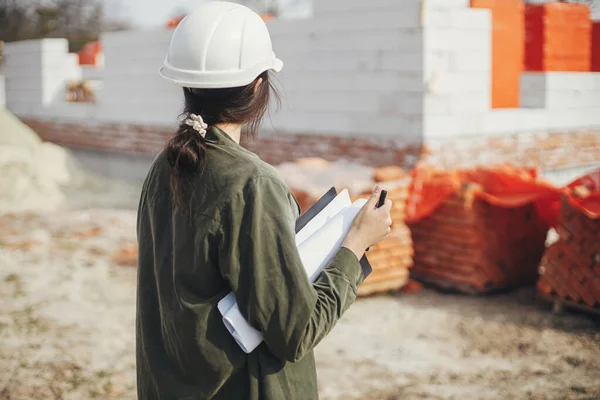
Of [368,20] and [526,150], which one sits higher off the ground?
[368,20]

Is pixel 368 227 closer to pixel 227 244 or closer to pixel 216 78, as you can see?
pixel 227 244

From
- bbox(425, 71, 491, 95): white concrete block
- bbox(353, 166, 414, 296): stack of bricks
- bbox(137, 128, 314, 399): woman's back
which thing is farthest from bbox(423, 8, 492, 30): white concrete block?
bbox(137, 128, 314, 399): woman's back

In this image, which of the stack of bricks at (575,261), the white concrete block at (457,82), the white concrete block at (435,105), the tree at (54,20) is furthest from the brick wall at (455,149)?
the tree at (54,20)

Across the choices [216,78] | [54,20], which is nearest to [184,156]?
Result: [216,78]

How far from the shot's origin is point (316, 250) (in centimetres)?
176

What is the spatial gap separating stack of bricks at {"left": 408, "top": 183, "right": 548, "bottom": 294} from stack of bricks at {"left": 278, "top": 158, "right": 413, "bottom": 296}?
25 cm

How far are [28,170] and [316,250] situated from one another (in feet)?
32.0

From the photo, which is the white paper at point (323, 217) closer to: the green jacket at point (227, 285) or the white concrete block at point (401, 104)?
the green jacket at point (227, 285)

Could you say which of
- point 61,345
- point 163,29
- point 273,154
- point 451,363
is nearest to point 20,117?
point 163,29

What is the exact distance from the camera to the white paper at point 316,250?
163 cm

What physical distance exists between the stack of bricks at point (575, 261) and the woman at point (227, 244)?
141 inches

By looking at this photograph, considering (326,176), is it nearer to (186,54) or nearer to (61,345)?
(61,345)

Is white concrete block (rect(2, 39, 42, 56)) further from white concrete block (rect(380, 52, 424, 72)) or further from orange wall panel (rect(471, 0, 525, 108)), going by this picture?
orange wall panel (rect(471, 0, 525, 108))

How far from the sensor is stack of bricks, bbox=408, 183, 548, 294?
561cm
